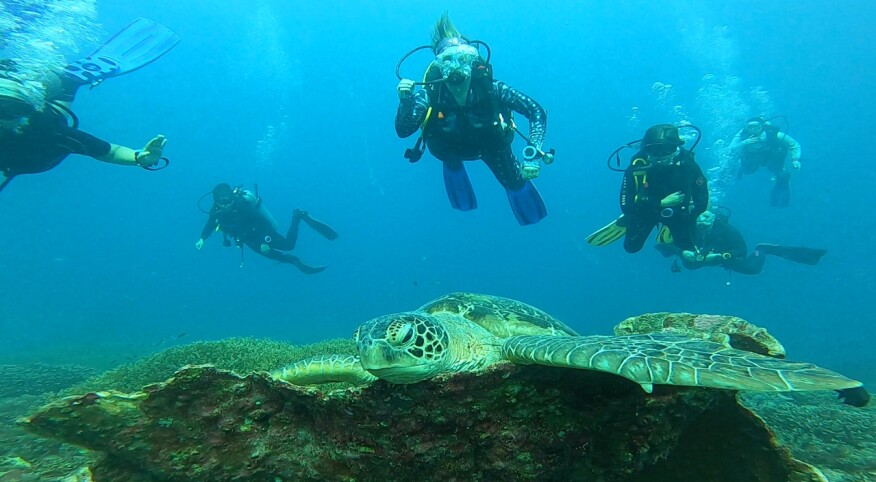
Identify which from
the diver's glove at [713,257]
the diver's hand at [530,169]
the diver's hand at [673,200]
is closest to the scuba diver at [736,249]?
the diver's glove at [713,257]

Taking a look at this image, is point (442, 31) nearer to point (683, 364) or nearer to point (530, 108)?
point (530, 108)

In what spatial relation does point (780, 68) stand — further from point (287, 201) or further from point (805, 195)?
point (287, 201)

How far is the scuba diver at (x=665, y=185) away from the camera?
7.26 meters

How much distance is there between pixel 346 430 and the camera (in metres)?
2.03

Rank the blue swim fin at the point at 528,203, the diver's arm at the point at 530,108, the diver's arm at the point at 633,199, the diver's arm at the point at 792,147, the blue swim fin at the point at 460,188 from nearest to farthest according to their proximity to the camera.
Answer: the diver's arm at the point at 530,108 < the diver's arm at the point at 633,199 < the blue swim fin at the point at 528,203 < the blue swim fin at the point at 460,188 < the diver's arm at the point at 792,147

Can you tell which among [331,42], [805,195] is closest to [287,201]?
[331,42]

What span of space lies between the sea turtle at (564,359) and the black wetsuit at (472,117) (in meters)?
4.16

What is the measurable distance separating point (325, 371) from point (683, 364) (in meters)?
2.20

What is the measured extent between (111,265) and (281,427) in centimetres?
12666

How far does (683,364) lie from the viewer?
1615mm

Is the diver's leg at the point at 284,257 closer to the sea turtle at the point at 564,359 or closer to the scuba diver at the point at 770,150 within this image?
the sea turtle at the point at 564,359

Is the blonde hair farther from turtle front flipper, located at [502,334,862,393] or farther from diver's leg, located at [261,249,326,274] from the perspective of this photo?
diver's leg, located at [261,249,326,274]

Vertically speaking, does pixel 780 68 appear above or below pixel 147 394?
above

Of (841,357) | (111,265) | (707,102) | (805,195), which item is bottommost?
(841,357)
